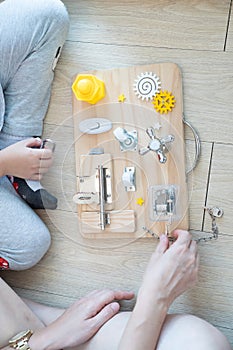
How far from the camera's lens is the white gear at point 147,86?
3.07 feet

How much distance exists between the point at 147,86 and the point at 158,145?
116 millimetres

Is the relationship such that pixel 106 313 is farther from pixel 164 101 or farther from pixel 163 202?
pixel 164 101

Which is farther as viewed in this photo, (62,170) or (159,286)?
(62,170)

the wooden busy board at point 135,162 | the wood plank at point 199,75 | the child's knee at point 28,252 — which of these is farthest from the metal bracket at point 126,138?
the child's knee at point 28,252

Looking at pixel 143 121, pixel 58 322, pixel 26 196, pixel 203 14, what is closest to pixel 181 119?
pixel 143 121

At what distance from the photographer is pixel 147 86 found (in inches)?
36.9

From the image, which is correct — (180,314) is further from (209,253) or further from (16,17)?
(16,17)

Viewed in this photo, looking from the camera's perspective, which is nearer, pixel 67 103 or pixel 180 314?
pixel 180 314

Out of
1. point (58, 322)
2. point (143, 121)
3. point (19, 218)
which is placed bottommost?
point (58, 322)

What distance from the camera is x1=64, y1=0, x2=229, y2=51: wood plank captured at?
36.5 inches

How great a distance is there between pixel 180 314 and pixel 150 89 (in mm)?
412

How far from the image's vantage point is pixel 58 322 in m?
A: 0.92

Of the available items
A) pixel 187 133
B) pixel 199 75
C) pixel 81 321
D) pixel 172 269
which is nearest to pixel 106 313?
pixel 81 321

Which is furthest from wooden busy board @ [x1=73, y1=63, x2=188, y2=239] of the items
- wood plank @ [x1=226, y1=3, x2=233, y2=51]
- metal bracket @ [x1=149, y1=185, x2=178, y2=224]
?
wood plank @ [x1=226, y1=3, x2=233, y2=51]
